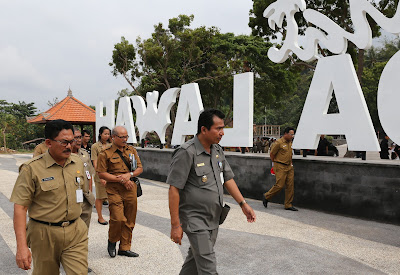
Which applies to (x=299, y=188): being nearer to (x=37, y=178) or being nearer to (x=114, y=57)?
(x=37, y=178)

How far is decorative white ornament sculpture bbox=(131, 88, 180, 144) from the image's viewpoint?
1322 cm

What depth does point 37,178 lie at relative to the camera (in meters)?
2.74

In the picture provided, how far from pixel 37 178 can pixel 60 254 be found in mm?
619

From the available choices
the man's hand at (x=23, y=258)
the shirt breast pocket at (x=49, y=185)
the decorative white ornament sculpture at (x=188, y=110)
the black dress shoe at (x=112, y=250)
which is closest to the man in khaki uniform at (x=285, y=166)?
the decorative white ornament sculpture at (x=188, y=110)

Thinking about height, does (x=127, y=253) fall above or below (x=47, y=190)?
below

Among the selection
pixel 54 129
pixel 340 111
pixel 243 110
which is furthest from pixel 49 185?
pixel 243 110

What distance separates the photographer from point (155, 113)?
13781 mm

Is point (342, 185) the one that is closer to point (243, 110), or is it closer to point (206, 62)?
point (243, 110)

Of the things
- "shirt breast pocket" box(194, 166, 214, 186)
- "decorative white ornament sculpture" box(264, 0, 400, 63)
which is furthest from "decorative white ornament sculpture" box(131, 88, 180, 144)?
"shirt breast pocket" box(194, 166, 214, 186)

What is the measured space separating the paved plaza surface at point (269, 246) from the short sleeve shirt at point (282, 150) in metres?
1.15

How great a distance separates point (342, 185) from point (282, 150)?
4.68 feet

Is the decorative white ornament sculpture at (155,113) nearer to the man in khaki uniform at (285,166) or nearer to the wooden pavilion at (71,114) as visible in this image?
the man in khaki uniform at (285,166)

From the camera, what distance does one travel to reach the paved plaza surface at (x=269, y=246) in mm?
4457

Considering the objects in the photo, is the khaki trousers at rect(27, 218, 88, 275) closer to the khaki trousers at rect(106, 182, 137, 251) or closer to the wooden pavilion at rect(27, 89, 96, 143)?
the khaki trousers at rect(106, 182, 137, 251)
